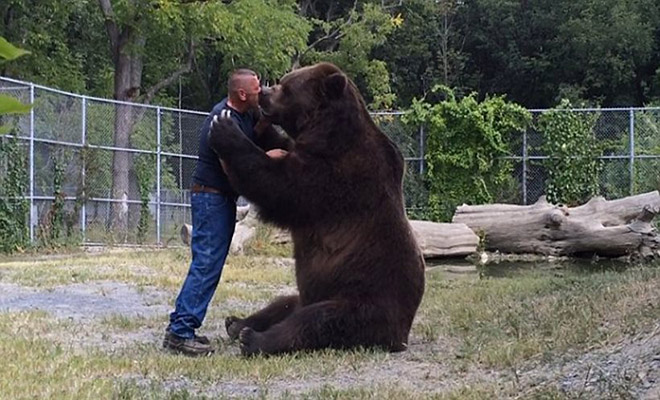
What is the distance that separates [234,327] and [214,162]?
129 cm

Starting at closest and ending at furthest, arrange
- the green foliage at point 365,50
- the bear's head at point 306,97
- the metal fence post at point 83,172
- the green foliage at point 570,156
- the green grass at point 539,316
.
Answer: the green grass at point 539,316 < the bear's head at point 306,97 < the metal fence post at point 83,172 < the green foliage at point 570,156 < the green foliage at point 365,50

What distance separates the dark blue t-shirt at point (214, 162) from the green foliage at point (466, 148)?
18.0 metres

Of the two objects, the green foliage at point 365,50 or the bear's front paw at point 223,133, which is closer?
the bear's front paw at point 223,133

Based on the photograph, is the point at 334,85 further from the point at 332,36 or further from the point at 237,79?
the point at 332,36

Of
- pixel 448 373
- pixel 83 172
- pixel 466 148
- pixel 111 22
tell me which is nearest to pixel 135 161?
pixel 83 172

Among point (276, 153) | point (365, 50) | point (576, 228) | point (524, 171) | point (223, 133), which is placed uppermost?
point (365, 50)

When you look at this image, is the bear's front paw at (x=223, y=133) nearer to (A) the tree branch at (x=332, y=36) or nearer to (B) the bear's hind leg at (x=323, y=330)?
(B) the bear's hind leg at (x=323, y=330)

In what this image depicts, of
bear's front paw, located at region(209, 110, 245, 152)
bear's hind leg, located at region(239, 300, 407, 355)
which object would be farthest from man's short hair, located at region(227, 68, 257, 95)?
bear's hind leg, located at region(239, 300, 407, 355)

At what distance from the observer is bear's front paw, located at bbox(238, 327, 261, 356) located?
234 inches

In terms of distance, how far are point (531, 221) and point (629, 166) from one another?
280 inches

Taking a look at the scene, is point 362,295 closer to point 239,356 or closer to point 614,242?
point 239,356

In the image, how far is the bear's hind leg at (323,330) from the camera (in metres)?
5.92

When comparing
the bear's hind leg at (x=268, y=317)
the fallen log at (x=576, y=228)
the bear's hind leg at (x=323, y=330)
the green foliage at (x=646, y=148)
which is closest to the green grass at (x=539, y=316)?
the bear's hind leg at (x=323, y=330)

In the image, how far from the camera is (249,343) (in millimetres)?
5965
